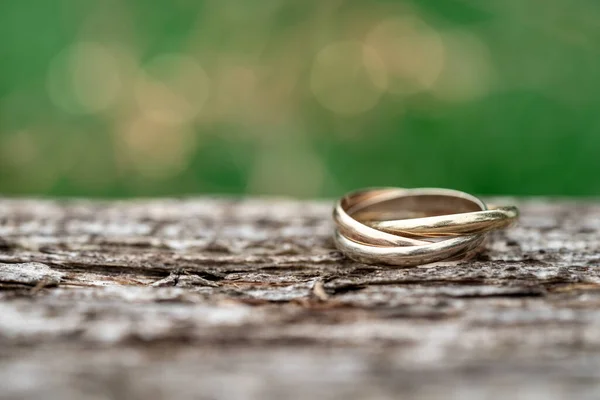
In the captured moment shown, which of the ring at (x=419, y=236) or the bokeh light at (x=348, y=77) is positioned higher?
the bokeh light at (x=348, y=77)

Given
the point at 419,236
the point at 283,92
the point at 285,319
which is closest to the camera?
the point at 285,319

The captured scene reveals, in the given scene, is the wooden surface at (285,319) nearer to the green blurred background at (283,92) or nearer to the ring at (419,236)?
the ring at (419,236)

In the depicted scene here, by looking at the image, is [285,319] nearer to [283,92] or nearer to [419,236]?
[419,236]

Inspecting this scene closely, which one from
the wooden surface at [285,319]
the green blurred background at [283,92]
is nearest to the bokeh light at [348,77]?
the green blurred background at [283,92]

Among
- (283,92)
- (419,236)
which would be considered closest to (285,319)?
(419,236)

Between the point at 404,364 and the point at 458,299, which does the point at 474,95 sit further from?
the point at 404,364

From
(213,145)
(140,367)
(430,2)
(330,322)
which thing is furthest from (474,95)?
(140,367)
